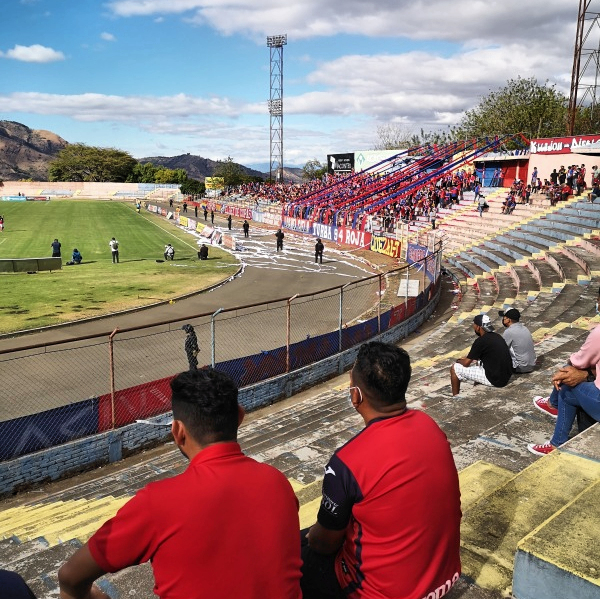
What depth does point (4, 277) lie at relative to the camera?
26.4 metres

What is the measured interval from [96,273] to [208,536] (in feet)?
92.2

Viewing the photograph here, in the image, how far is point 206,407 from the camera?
2.38 m

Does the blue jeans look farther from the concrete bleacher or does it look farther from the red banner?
the red banner

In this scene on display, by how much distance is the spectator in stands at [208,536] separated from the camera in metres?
2.10

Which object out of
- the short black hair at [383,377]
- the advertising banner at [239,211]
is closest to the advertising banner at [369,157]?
the advertising banner at [239,211]

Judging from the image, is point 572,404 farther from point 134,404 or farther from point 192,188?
point 192,188

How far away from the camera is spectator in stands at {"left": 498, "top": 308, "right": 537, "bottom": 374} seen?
8875 millimetres

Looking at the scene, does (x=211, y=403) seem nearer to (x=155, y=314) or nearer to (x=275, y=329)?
(x=275, y=329)

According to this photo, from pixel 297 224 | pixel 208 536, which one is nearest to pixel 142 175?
pixel 297 224

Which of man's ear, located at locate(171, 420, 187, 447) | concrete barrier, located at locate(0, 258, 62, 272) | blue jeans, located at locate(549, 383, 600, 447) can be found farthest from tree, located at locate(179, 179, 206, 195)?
man's ear, located at locate(171, 420, 187, 447)

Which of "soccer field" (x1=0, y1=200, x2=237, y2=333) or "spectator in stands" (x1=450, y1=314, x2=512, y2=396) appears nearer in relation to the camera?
"spectator in stands" (x1=450, y1=314, x2=512, y2=396)

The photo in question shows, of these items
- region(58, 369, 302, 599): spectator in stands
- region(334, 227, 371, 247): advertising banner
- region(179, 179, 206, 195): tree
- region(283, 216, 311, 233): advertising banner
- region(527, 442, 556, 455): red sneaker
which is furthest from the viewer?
region(179, 179, 206, 195): tree

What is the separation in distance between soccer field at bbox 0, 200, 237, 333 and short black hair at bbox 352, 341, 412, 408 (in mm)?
17049

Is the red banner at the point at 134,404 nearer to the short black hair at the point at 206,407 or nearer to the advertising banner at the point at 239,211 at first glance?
the short black hair at the point at 206,407
